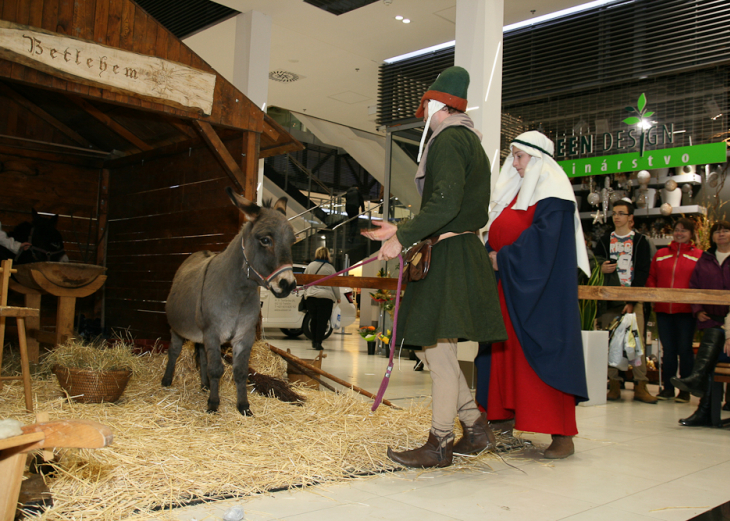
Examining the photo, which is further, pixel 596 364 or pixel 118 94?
pixel 596 364

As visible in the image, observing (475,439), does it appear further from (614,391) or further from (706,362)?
(614,391)

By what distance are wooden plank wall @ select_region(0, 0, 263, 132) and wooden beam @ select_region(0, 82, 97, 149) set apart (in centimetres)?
297

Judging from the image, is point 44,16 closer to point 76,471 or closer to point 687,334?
point 76,471

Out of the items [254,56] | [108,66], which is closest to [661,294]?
[108,66]

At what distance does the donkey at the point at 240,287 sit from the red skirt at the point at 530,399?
1.34 m

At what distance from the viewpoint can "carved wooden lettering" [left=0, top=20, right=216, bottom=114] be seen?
4188 millimetres

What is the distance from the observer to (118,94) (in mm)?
4648

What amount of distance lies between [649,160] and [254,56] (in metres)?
5.51

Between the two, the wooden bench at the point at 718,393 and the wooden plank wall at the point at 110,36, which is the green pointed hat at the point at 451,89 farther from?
the wooden bench at the point at 718,393

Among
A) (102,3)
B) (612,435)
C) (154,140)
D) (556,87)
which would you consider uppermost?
(556,87)

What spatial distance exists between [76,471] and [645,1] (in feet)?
25.4

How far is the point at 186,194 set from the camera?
255 inches

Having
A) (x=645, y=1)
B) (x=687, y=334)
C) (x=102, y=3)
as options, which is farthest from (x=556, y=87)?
(x=102, y=3)

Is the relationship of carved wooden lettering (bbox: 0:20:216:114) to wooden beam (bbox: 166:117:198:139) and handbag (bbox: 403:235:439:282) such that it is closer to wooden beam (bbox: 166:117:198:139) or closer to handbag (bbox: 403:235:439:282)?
wooden beam (bbox: 166:117:198:139)
